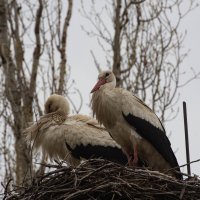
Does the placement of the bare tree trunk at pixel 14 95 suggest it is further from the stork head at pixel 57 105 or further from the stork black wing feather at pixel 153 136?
the stork black wing feather at pixel 153 136

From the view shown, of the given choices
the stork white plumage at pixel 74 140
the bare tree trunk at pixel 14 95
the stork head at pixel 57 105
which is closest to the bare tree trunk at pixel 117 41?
the bare tree trunk at pixel 14 95

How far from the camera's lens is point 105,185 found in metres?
5.86

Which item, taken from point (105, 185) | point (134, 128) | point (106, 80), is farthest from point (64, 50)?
point (105, 185)

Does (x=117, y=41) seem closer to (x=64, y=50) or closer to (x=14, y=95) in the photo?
(x=64, y=50)

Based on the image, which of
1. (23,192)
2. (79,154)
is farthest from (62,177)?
(79,154)

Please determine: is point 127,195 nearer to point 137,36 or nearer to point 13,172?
point 13,172

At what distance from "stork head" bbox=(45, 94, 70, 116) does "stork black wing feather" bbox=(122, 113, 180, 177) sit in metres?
1.62

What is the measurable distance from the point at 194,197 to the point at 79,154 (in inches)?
119

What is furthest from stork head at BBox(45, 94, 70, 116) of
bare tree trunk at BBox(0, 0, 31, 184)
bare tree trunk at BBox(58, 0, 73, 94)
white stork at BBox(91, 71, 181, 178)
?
bare tree trunk at BBox(58, 0, 73, 94)

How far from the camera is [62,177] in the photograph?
6137 mm

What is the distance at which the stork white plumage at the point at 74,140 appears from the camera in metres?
8.90

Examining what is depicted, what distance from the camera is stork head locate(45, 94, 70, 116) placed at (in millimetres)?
9416

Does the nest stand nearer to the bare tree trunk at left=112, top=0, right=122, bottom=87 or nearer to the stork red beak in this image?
the stork red beak

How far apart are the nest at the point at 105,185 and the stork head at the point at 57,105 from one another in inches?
126
